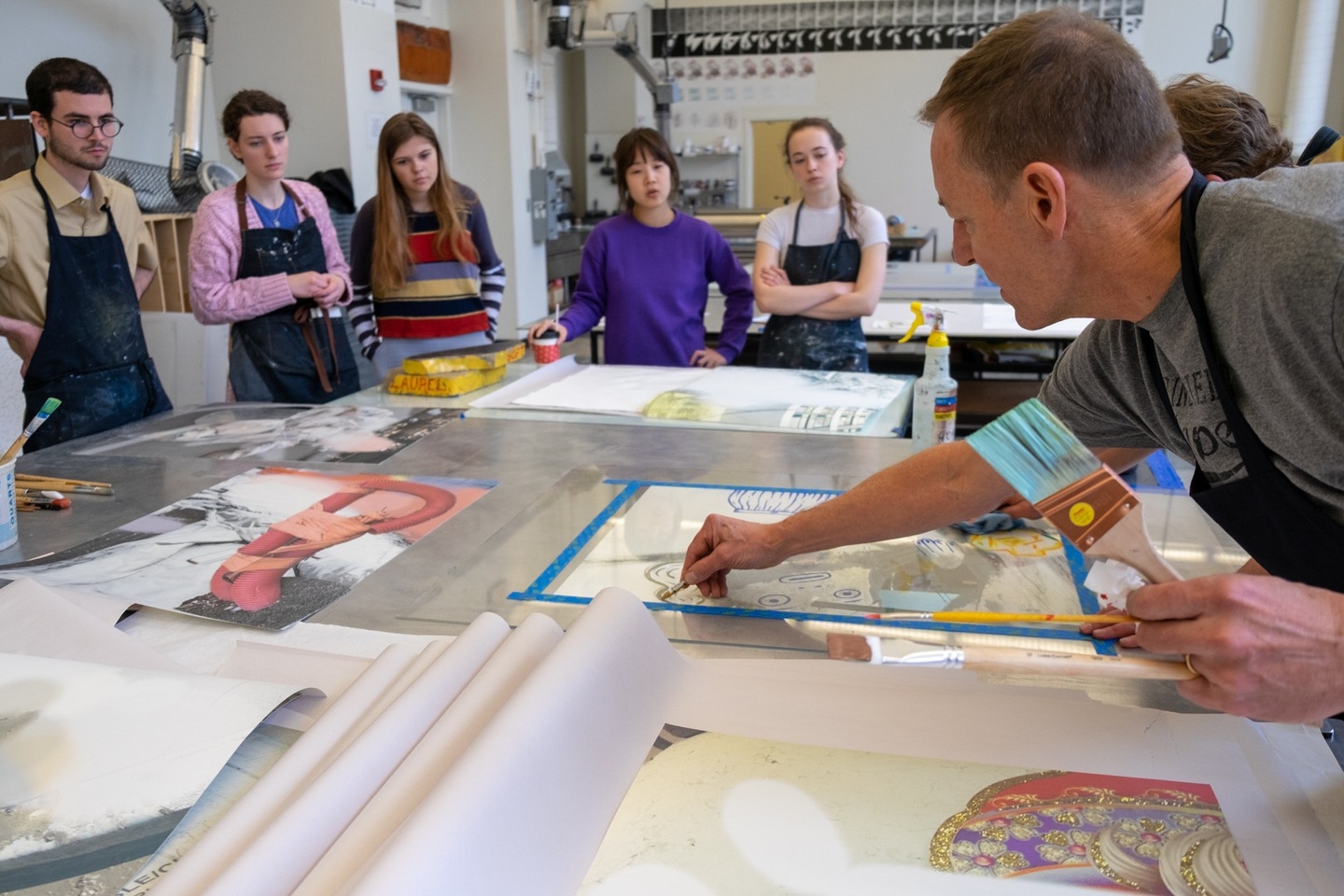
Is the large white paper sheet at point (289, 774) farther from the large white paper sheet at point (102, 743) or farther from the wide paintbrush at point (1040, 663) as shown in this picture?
the wide paintbrush at point (1040, 663)

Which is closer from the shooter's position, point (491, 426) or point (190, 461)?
point (190, 461)

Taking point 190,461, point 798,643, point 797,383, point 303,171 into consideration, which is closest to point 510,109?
point 303,171

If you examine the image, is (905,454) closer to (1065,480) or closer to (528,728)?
(1065,480)

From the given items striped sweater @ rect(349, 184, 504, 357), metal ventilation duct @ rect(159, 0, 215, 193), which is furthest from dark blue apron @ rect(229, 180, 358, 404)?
metal ventilation duct @ rect(159, 0, 215, 193)

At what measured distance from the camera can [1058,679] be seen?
3.56 feet

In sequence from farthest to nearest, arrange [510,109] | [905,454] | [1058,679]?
1. [510,109]
2. [905,454]
3. [1058,679]

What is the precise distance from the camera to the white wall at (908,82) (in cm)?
716

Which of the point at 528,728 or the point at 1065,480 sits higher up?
the point at 1065,480

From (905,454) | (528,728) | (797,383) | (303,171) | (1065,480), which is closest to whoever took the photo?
(528,728)

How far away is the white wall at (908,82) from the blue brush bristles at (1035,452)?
6846mm

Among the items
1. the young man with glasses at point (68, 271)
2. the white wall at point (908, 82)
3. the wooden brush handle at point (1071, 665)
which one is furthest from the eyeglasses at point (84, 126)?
the white wall at point (908, 82)

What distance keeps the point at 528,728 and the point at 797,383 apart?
1900 mm

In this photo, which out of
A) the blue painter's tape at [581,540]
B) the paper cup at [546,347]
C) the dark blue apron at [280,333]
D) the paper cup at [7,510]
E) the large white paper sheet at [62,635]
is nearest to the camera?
the large white paper sheet at [62,635]

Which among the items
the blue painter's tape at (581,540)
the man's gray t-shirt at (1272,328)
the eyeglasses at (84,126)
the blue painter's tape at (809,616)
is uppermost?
the eyeglasses at (84,126)
